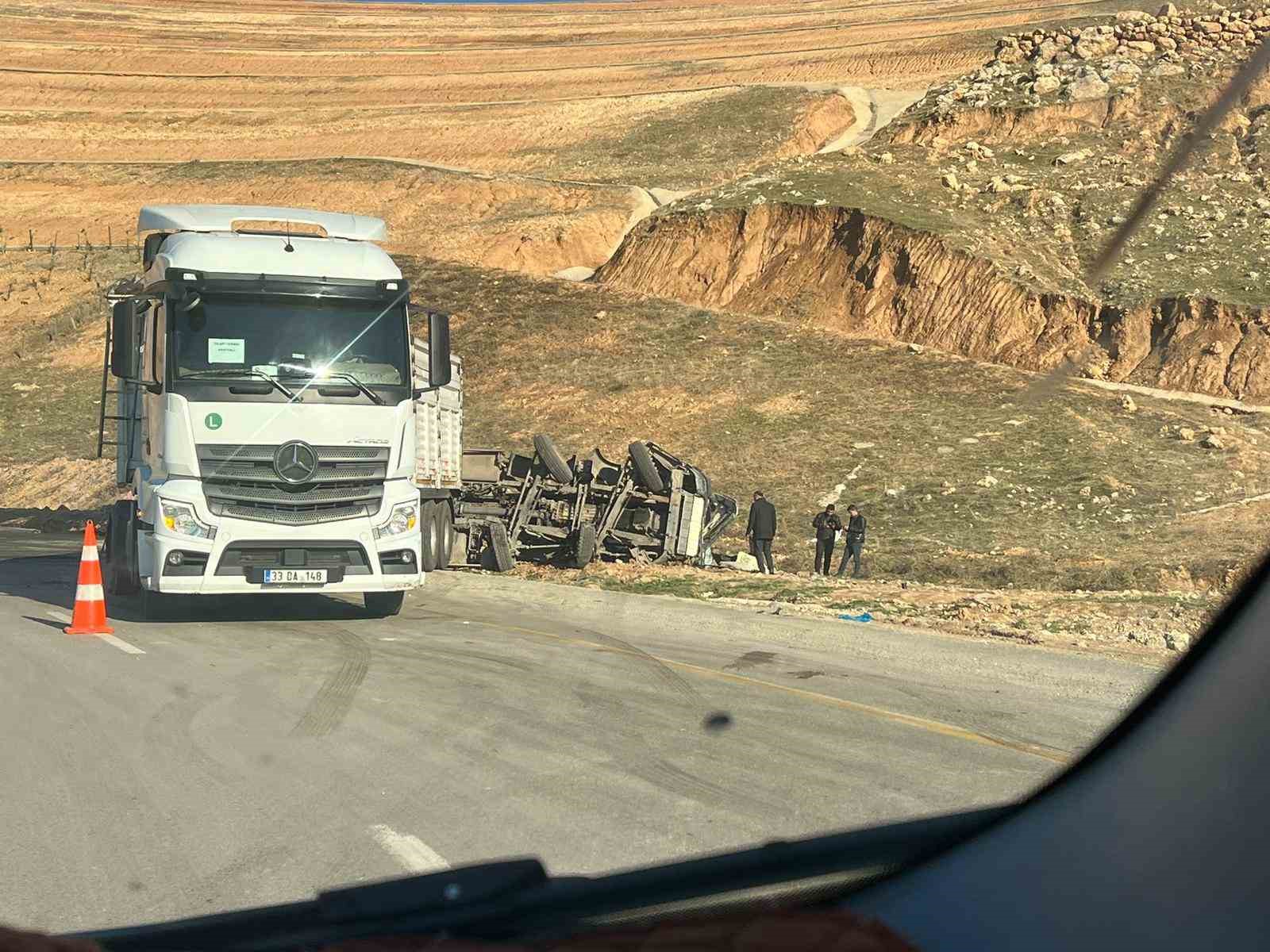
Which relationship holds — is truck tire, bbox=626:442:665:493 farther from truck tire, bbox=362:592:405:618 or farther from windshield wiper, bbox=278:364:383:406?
windshield wiper, bbox=278:364:383:406

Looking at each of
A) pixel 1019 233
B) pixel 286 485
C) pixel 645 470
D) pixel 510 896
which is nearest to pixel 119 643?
pixel 286 485

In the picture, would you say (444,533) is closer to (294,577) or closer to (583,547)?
(583,547)

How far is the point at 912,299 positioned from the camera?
132 ft

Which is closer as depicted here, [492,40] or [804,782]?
[804,782]

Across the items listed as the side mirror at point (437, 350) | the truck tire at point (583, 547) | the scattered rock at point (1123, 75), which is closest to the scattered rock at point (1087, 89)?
the scattered rock at point (1123, 75)

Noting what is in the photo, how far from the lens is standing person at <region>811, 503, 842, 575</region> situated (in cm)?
2262

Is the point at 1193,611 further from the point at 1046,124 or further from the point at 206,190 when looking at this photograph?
the point at 206,190

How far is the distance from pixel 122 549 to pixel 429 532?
5119mm

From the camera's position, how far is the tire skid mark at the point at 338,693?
852 cm

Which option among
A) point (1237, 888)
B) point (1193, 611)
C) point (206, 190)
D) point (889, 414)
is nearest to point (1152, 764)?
point (1237, 888)

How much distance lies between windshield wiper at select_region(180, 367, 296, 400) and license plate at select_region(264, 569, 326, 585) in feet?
5.14

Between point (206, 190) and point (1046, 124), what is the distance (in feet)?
125

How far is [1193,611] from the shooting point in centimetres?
1510

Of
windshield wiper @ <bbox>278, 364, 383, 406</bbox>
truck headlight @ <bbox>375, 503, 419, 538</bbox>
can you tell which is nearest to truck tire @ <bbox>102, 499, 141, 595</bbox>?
windshield wiper @ <bbox>278, 364, 383, 406</bbox>
